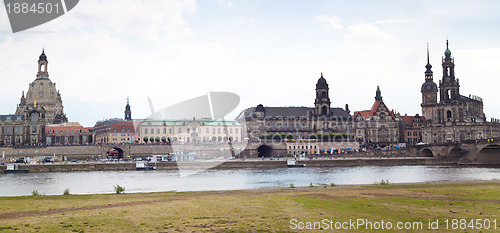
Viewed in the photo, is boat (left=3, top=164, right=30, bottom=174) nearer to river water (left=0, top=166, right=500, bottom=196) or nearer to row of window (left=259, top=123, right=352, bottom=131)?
river water (left=0, top=166, right=500, bottom=196)

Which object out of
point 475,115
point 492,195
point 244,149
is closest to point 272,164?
point 244,149

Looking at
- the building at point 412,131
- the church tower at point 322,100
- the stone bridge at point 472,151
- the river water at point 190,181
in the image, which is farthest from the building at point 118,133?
the building at point 412,131

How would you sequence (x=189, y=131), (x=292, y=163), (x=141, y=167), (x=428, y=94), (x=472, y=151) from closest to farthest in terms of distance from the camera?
(x=141, y=167) → (x=292, y=163) → (x=472, y=151) → (x=189, y=131) → (x=428, y=94)

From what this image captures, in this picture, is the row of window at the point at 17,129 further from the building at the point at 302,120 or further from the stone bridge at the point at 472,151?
the stone bridge at the point at 472,151

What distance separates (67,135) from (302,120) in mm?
70367

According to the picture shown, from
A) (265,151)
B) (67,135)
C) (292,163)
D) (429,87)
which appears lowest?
(292,163)

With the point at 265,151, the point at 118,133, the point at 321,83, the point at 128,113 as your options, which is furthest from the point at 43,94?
the point at 321,83

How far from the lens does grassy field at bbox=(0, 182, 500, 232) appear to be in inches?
790

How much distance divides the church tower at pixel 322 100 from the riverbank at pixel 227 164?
47.0 meters

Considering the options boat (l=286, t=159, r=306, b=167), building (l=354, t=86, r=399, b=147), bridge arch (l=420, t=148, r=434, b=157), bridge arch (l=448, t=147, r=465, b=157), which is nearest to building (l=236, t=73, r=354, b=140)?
building (l=354, t=86, r=399, b=147)

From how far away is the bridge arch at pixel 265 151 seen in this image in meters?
131

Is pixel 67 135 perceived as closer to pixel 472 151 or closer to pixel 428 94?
pixel 472 151

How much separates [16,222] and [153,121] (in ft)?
402

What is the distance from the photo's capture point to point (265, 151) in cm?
13388
